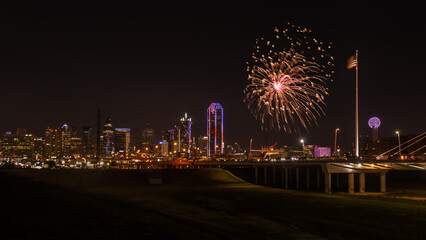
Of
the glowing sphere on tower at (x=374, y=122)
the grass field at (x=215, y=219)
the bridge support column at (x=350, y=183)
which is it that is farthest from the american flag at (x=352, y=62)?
the glowing sphere on tower at (x=374, y=122)

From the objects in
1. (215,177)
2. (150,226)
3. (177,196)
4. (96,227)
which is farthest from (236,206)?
(215,177)

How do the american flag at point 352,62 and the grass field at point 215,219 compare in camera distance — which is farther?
the american flag at point 352,62

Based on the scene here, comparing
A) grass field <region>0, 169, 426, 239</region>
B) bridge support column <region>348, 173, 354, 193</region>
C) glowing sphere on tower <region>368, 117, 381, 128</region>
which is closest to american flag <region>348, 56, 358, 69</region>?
bridge support column <region>348, 173, 354, 193</region>

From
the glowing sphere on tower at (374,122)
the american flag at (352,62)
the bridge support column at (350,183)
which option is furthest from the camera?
the glowing sphere on tower at (374,122)

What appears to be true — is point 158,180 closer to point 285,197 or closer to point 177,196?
point 177,196

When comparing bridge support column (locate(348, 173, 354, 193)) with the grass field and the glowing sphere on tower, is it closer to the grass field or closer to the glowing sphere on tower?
the grass field

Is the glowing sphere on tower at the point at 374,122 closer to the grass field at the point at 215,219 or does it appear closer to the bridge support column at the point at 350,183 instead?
the bridge support column at the point at 350,183

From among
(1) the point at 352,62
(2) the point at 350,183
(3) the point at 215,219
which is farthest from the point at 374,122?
(3) the point at 215,219

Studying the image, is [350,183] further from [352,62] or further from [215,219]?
[215,219]

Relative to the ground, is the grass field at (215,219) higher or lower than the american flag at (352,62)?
lower

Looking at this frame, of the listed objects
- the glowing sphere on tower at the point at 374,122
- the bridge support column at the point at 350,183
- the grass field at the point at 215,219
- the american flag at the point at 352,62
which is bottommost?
the bridge support column at the point at 350,183

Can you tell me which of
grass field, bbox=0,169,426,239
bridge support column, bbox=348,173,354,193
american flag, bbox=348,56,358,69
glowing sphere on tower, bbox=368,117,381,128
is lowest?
bridge support column, bbox=348,173,354,193
